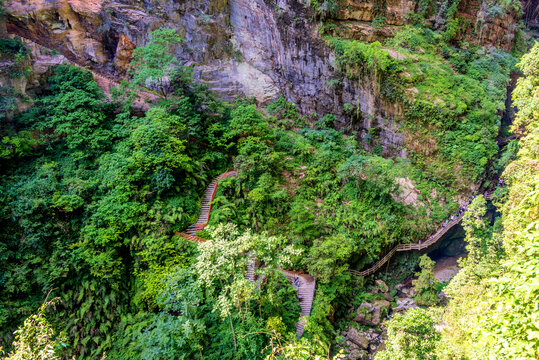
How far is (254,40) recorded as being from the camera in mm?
20672

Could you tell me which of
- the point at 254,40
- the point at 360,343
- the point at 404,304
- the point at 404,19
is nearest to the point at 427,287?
the point at 404,304

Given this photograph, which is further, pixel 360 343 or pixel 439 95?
pixel 439 95

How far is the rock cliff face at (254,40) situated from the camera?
18562 millimetres

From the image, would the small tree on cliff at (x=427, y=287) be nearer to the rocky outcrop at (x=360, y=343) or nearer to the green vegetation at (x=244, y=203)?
the green vegetation at (x=244, y=203)

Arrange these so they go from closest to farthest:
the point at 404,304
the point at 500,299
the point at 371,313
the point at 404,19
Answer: the point at 500,299 < the point at 371,313 < the point at 404,304 < the point at 404,19

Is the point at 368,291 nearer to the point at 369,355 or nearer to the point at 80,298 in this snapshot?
the point at 369,355

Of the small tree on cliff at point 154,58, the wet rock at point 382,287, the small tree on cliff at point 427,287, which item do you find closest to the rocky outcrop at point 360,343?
the wet rock at point 382,287

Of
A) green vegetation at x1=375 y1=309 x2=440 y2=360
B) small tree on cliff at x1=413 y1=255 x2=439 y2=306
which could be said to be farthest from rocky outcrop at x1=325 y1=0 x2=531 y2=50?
green vegetation at x1=375 y1=309 x2=440 y2=360

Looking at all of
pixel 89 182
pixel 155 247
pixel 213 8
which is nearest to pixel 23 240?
pixel 89 182

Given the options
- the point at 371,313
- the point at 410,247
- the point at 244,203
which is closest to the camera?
the point at 371,313

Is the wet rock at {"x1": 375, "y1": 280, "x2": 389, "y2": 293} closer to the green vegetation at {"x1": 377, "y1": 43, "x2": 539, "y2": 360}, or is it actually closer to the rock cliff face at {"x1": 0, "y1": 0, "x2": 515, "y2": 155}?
the green vegetation at {"x1": 377, "y1": 43, "x2": 539, "y2": 360}

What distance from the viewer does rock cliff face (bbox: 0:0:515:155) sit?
60.9 feet

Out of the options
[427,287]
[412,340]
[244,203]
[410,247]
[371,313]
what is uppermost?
[412,340]

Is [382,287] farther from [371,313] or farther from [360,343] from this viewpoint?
[360,343]
